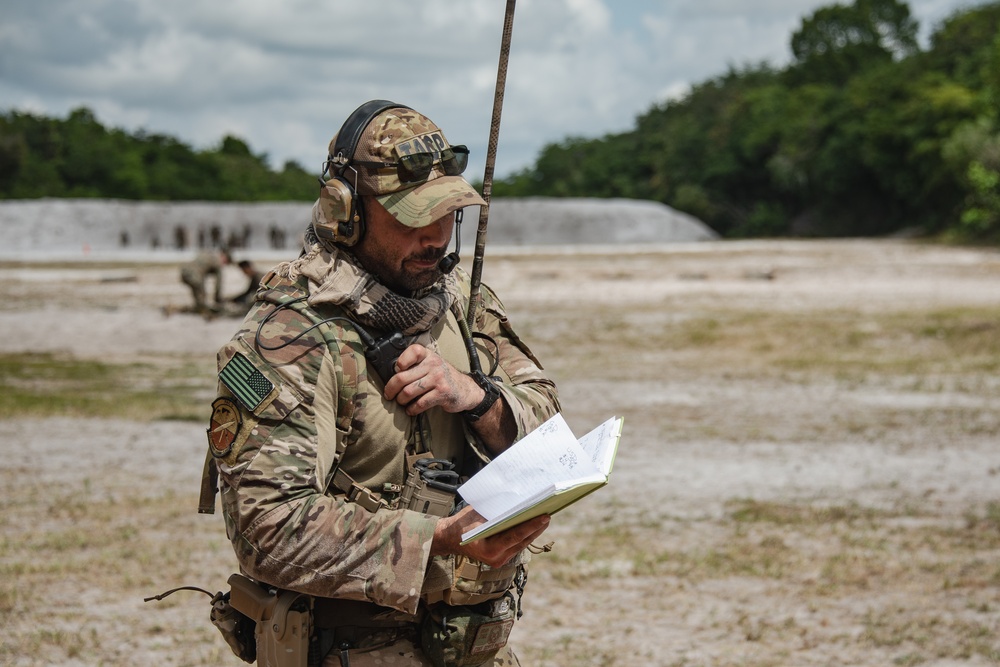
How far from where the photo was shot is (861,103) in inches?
2323

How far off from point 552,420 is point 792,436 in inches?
355

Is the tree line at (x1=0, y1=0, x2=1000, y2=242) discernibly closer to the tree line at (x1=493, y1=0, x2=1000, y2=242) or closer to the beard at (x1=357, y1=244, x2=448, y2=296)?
the tree line at (x1=493, y1=0, x2=1000, y2=242)

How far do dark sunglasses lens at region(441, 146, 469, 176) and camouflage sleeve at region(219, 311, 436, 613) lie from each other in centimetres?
54

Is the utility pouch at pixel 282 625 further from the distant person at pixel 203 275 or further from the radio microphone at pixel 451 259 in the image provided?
the distant person at pixel 203 275

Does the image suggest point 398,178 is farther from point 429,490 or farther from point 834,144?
point 834,144

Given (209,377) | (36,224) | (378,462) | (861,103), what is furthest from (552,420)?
(861,103)

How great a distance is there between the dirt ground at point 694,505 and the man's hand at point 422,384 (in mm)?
3438

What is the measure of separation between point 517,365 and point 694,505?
577cm

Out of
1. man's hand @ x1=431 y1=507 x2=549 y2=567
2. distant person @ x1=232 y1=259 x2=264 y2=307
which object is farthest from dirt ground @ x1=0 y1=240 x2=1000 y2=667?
man's hand @ x1=431 y1=507 x2=549 y2=567

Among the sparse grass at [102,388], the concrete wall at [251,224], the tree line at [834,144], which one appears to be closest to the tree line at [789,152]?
the tree line at [834,144]

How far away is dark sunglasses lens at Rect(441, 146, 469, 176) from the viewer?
104 inches

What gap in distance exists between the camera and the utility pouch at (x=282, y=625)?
2.55 meters

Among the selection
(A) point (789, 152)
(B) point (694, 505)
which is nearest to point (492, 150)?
(B) point (694, 505)

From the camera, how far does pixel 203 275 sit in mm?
21438
